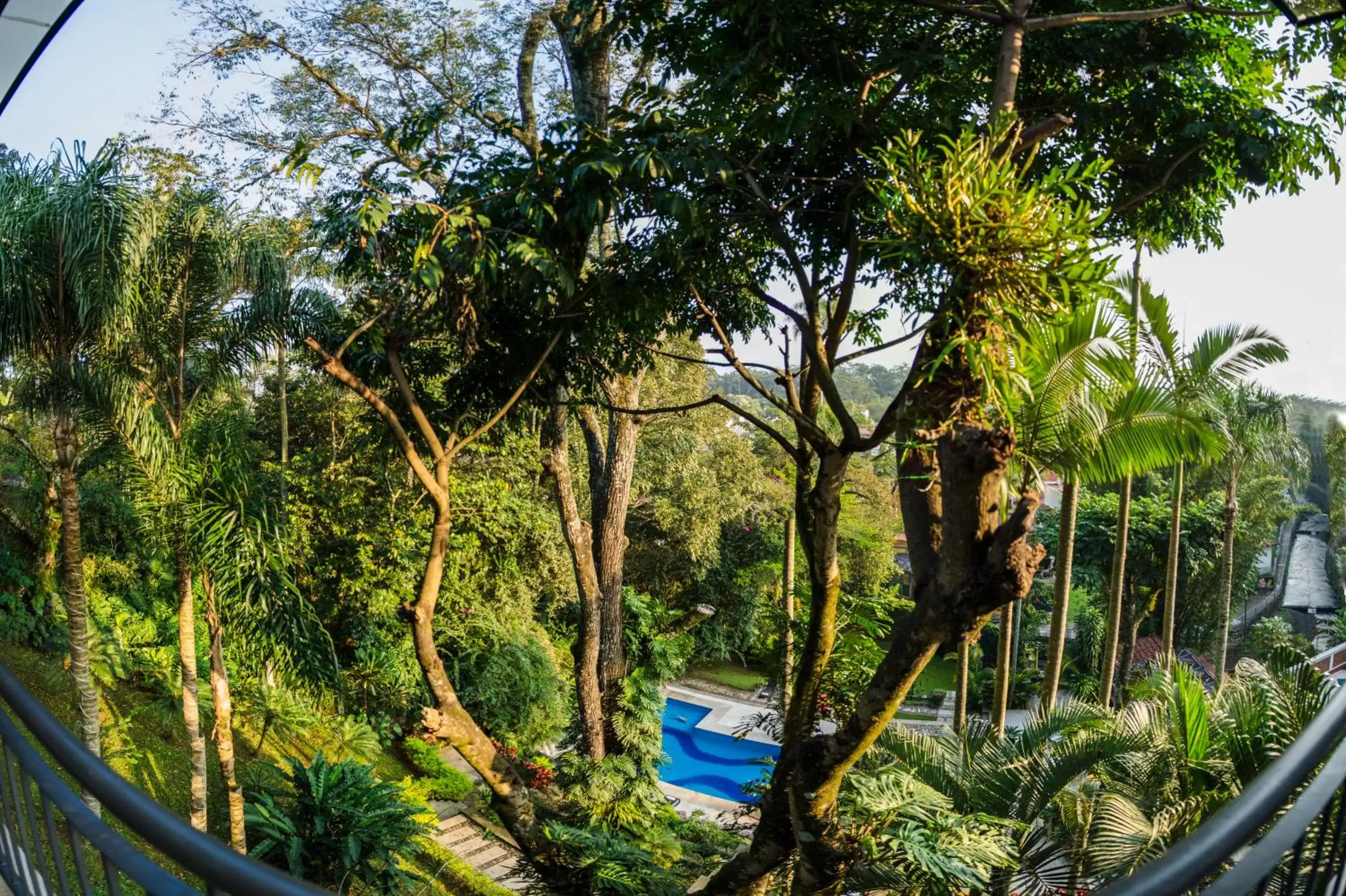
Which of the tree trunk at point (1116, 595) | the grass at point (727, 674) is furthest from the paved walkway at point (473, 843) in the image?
the grass at point (727, 674)

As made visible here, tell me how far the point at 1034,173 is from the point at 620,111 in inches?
69.2

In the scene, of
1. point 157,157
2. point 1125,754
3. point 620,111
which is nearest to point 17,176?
point 620,111

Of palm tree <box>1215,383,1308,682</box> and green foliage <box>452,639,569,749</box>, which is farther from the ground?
palm tree <box>1215,383,1308,682</box>

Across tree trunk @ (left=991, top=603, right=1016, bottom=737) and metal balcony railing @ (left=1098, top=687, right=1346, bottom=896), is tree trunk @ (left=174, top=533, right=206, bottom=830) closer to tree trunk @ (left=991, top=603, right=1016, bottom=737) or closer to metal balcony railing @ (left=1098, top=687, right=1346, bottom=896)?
tree trunk @ (left=991, top=603, right=1016, bottom=737)

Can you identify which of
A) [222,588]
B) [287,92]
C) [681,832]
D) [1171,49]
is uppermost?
[287,92]

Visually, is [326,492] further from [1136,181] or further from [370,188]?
[1136,181]

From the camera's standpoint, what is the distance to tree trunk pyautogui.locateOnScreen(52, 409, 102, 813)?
5570 mm

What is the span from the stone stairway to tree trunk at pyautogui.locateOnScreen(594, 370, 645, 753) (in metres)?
1.57

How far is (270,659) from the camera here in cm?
591

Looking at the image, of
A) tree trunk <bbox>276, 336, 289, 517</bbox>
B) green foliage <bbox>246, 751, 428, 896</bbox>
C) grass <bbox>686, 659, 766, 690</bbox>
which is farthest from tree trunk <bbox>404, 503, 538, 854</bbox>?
grass <bbox>686, 659, 766, 690</bbox>

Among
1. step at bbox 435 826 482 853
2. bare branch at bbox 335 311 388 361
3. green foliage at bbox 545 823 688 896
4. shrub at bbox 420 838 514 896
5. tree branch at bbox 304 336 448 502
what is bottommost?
step at bbox 435 826 482 853

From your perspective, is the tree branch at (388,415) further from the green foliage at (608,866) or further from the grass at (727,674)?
the grass at (727,674)

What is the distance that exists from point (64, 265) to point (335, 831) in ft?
14.4

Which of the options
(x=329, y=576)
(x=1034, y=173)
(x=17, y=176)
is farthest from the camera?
(x=329, y=576)
